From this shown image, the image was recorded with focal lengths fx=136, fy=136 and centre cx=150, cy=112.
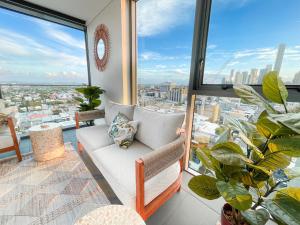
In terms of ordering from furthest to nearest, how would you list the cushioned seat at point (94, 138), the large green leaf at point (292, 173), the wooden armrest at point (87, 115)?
the wooden armrest at point (87, 115)
the cushioned seat at point (94, 138)
the large green leaf at point (292, 173)

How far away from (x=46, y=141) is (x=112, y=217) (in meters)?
1.66

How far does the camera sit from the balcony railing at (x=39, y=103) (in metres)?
2.54

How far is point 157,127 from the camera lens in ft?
4.54

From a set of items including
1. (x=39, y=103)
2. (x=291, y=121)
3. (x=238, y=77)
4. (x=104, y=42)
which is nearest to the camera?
(x=291, y=121)

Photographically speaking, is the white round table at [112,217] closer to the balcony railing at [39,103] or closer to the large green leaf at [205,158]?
the large green leaf at [205,158]

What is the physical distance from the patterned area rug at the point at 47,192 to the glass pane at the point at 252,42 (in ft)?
5.78

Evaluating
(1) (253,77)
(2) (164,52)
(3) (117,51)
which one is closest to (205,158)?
(1) (253,77)

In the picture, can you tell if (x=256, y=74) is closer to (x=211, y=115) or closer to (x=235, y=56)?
(x=235, y=56)

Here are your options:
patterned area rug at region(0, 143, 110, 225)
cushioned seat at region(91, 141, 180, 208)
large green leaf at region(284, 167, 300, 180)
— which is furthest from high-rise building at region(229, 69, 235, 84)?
patterned area rug at region(0, 143, 110, 225)

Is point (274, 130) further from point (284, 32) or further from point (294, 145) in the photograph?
point (284, 32)

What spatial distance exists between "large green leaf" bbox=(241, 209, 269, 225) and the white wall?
6.96 feet

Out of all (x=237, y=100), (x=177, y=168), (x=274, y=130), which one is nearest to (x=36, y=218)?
(x=177, y=168)

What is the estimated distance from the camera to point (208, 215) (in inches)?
48.5

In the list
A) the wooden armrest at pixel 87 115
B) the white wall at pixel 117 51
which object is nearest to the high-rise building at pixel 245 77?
the white wall at pixel 117 51
